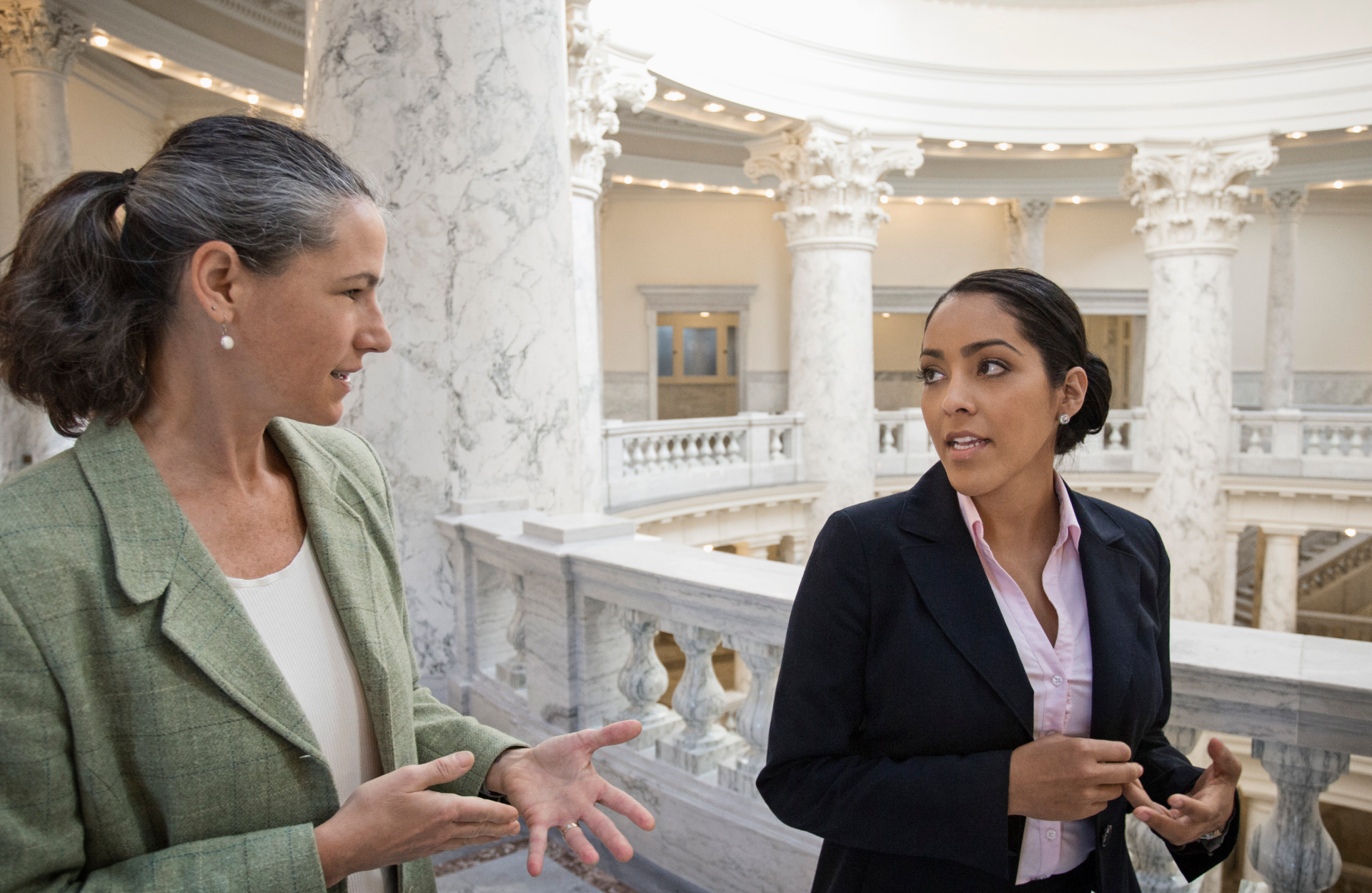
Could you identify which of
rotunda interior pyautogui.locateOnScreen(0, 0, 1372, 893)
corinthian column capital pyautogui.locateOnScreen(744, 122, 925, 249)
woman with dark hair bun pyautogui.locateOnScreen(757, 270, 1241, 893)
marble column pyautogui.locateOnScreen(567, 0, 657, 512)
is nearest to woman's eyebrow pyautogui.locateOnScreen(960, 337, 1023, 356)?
woman with dark hair bun pyautogui.locateOnScreen(757, 270, 1241, 893)

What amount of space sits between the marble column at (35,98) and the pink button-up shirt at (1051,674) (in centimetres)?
1033

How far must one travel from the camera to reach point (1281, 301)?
17.6m

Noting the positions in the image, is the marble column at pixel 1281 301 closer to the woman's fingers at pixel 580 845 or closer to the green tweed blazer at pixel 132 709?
the woman's fingers at pixel 580 845

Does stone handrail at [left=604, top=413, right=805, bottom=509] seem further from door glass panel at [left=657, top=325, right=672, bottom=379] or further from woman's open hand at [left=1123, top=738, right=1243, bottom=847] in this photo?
woman's open hand at [left=1123, top=738, right=1243, bottom=847]

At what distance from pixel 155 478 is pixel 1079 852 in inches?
62.3

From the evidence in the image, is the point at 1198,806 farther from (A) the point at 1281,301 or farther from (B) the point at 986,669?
(A) the point at 1281,301

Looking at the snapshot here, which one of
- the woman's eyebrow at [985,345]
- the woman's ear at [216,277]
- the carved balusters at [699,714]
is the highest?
the woman's ear at [216,277]

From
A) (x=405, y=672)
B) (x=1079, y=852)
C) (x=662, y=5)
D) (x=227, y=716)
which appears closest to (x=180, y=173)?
(x=227, y=716)

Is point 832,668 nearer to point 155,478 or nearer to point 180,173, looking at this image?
point 155,478

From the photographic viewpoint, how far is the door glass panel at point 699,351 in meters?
20.3

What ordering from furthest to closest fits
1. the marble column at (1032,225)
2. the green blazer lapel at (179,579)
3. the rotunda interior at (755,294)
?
the marble column at (1032,225) < the rotunda interior at (755,294) < the green blazer lapel at (179,579)

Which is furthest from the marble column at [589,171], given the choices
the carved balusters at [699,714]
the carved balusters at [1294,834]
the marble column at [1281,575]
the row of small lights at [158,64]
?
the marble column at [1281,575]

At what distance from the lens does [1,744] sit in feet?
3.59

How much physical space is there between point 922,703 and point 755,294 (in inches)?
747
